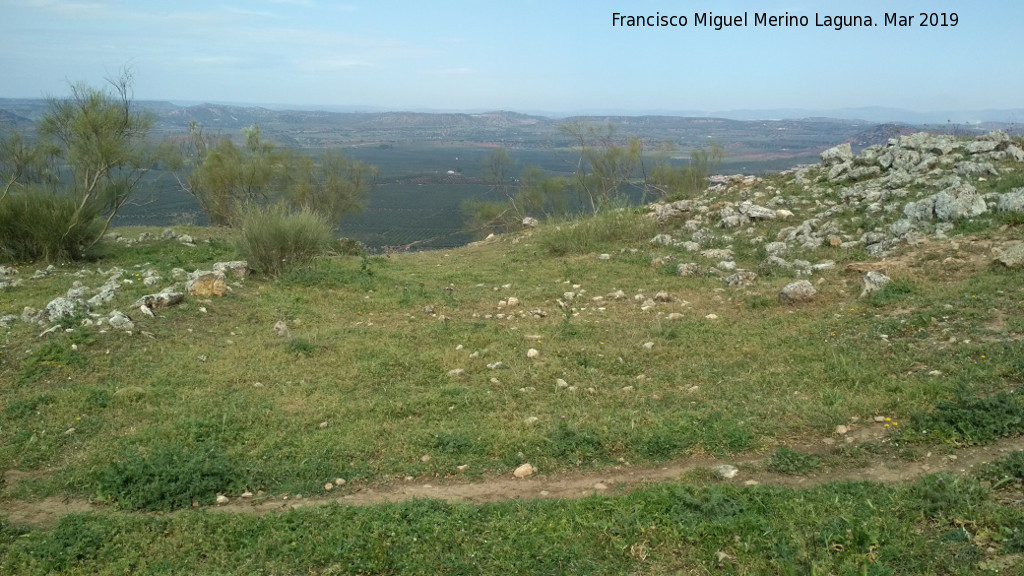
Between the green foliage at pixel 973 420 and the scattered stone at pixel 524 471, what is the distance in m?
2.81

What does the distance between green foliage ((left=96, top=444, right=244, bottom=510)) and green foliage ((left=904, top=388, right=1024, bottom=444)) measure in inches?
202

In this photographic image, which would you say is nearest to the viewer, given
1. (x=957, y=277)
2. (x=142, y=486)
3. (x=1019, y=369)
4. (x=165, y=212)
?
(x=142, y=486)

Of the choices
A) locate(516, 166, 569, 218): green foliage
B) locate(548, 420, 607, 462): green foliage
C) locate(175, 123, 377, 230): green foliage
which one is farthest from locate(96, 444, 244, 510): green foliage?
locate(516, 166, 569, 218): green foliage

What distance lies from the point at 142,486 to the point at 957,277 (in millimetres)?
9259

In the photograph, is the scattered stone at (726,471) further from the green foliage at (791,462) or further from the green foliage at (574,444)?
the green foliage at (574,444)

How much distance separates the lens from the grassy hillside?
371cm

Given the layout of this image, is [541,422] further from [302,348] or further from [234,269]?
[234,269]

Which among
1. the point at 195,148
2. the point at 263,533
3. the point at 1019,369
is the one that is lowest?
the point at 263,533

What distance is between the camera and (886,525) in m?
3.60

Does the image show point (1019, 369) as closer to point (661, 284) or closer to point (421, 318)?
point (661, 284)

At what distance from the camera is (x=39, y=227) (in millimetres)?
12953

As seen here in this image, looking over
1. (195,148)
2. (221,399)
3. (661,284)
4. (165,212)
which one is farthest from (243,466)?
(165,212)

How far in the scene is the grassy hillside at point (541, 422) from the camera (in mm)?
3705

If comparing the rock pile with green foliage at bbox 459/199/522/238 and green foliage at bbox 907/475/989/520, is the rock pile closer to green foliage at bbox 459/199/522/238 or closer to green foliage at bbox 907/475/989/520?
green foliage at bbox 907/475/989/520
